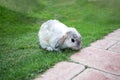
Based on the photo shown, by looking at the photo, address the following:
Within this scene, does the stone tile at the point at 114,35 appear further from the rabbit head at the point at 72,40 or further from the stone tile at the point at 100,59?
the rabbit head at the point at 72,40

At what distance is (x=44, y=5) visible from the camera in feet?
40.1

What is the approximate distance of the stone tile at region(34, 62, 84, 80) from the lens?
4.30 meters

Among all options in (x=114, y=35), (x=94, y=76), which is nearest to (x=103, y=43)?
(x=114, y=35)

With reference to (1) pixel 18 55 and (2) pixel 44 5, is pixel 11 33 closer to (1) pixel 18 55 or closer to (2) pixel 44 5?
(1) pixel 18 55

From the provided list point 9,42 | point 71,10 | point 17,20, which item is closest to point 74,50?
point 9,42

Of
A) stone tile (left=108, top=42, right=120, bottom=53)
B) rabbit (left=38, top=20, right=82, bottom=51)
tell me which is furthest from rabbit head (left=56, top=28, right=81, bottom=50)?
stone tile (left=108, top=42, right=120, bottom=53)

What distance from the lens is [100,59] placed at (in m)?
5.05

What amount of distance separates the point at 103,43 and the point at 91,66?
152 centimetres

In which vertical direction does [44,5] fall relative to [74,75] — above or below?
above

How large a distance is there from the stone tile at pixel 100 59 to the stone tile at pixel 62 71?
11.0 inches

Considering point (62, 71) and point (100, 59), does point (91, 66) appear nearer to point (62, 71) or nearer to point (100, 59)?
point (100, 59)

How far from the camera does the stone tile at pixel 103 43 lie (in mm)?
5870

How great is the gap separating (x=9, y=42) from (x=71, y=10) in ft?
17.0

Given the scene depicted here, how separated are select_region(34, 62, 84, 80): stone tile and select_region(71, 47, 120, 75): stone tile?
0.28 m
